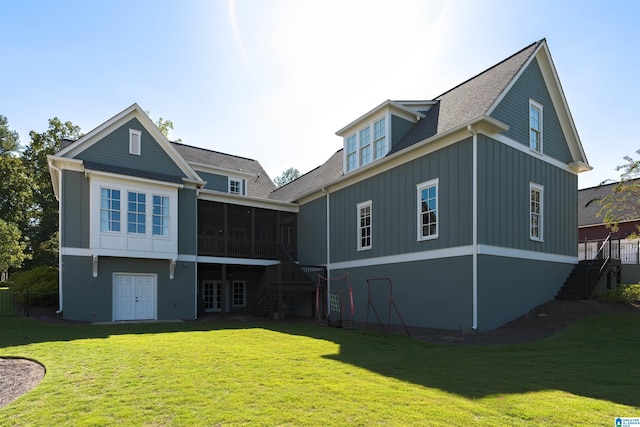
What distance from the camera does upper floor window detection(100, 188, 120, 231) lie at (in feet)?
A: 53.2

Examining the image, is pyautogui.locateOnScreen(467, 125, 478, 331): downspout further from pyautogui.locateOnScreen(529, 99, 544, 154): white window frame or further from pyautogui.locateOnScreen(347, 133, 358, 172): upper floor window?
pyautogui.locateOnScreen(347, 133, 358, 172): upper floor window

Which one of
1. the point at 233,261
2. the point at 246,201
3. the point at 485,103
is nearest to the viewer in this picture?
the point at 485,103

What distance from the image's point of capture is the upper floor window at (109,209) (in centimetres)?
1622

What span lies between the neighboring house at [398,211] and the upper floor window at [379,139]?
46 mm

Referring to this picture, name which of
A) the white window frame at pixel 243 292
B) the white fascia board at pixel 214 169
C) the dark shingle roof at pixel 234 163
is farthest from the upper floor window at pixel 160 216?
the white window frame at pixel 243 292

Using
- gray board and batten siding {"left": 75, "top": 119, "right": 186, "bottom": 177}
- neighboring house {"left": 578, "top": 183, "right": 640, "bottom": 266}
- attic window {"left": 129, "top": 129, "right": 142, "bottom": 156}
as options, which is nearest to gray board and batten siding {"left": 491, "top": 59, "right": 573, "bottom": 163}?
neighboring house {"left": 578, "top": 183, "right": 640, "bottom": 266}

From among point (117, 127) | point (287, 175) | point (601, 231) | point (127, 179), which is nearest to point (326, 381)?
point (127, 179)

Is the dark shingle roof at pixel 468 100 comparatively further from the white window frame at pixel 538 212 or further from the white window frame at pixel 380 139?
the white window frame at pixel 538 212

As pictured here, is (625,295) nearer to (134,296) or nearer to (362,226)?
(362,226)

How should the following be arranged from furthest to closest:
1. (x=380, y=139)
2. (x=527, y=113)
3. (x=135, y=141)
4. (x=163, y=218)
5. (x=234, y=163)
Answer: (x=234, y=163), (x=135, y=141), (x=163, y=218), (x=380, y=139), (x=527, y=113)

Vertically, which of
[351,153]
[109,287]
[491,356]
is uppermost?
[351,153]

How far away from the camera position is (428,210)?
1452 cm

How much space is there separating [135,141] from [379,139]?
33.1 feet

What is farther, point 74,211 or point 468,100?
point 74,211
